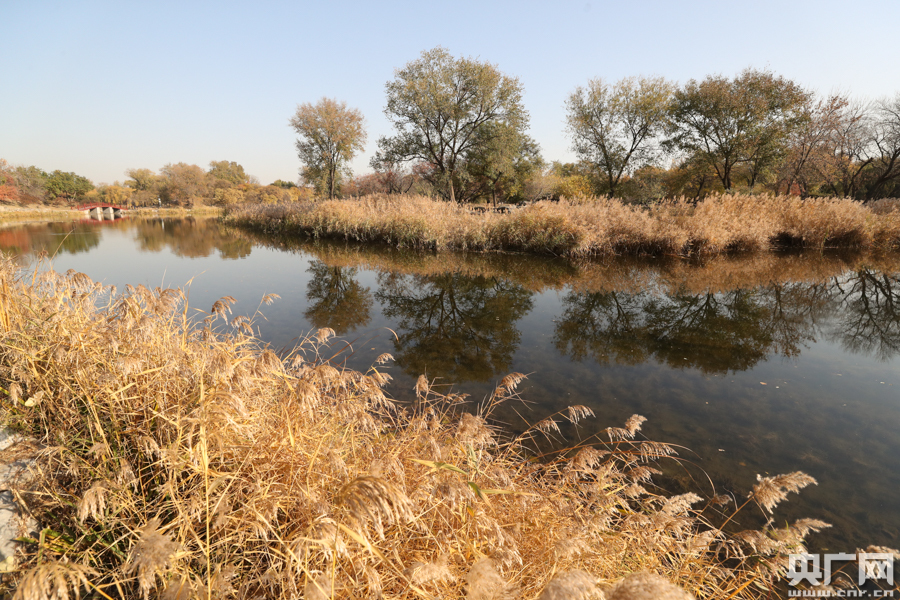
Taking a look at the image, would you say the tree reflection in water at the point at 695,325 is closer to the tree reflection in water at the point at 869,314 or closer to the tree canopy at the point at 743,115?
the tree reflection in water at the point at 869,314

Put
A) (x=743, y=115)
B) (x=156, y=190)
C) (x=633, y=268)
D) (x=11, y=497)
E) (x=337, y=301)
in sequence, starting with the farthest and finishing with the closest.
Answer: (x=156, y=190), (x=743, y=115), (x=633, y=268), (x=337, y=301), (x=11, y=497)

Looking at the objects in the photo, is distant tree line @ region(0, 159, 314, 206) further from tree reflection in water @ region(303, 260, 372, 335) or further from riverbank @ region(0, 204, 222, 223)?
tree reflection in water @ region(303, 260, 372, 335)

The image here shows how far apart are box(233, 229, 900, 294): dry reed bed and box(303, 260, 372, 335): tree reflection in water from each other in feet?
4.65

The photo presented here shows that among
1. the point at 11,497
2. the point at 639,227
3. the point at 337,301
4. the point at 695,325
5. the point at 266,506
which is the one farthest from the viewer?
the point at 639,227

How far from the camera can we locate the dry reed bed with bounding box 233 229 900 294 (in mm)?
9062

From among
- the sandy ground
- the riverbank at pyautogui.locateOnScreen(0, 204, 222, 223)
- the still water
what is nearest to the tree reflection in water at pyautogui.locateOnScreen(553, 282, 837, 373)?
the still water

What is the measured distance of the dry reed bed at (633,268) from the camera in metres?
9.06

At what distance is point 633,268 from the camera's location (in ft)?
35.6

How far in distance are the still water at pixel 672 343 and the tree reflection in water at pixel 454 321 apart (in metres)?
0.04

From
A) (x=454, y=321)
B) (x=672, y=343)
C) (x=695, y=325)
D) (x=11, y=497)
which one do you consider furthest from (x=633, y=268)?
(x=11, y=497)

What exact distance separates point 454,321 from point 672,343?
3.32 m

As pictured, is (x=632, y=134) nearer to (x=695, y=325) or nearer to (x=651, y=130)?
(x=651, y=130)

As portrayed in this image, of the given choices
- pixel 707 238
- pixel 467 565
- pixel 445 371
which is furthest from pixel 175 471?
pixel 707 238

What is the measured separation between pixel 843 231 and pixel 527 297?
14330 millimetres
